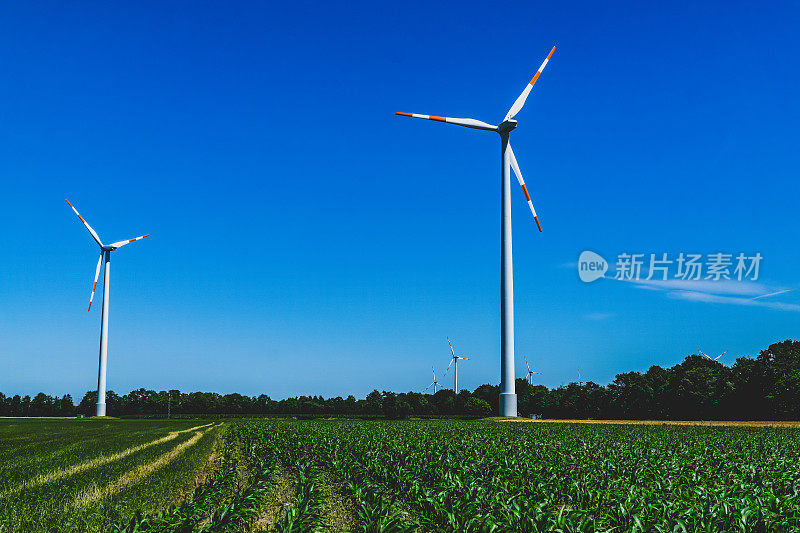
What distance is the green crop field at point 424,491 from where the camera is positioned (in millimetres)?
13664

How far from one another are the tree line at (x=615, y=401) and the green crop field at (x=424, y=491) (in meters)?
68.1

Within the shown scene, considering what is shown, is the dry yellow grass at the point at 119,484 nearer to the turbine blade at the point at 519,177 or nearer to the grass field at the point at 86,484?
the grass field at the point at 86,484

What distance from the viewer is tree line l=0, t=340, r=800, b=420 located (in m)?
90.2

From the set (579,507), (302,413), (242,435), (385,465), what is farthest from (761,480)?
(302,413)

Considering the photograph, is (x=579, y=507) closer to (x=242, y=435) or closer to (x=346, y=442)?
(x=346, y=442)

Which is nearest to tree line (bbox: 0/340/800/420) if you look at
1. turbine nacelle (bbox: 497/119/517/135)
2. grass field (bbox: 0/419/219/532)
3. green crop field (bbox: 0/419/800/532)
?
turbine nacelle (bbox: 497/119/517/135)

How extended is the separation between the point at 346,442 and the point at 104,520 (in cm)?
1978

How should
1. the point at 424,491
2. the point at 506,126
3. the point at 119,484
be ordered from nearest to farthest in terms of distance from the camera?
the point at 424,491 → the point at 119,484 → the point at 506,126

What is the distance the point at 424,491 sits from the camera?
17172 millimetres

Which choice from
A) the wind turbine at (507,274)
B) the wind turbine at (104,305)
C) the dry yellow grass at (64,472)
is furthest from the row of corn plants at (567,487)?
the wind turbine at (104,305)

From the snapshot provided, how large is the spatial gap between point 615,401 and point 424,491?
115m

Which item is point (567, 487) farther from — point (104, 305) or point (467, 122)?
point (104, 305)

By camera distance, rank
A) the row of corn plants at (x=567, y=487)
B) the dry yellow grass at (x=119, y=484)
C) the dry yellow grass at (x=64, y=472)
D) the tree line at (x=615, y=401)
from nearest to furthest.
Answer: the row of corn plants at (x=567, y=487), the dry yellow grass at (x=119, y=484), the dry yellow grass at (x=64, y=472), the tree line at (x=615, y=401)

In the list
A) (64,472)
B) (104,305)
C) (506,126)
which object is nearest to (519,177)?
(506,126)
